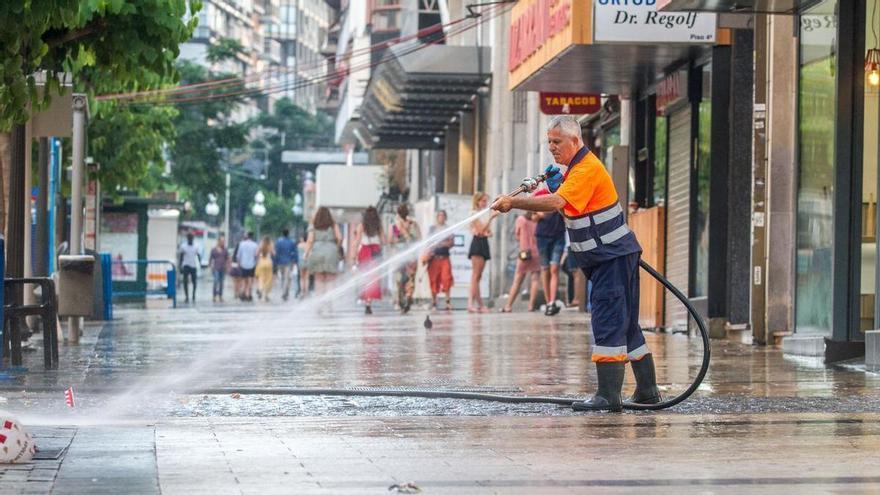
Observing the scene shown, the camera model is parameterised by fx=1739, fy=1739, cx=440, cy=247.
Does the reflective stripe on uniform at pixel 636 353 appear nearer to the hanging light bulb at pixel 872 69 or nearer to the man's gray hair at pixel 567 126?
the man's gray hair at pixel 567 126

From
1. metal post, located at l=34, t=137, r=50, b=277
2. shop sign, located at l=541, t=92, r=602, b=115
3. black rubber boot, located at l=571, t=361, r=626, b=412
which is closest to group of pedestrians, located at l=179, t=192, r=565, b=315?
shop sign, located at l=541, t=92, r=602, b=115

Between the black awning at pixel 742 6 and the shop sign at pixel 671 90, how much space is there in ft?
14.5

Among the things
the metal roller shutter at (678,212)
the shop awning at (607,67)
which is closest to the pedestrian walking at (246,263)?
the shop awning at (607,67)

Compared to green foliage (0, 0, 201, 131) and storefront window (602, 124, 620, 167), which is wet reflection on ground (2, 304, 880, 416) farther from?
storefront window (602, 124, 620, 167)

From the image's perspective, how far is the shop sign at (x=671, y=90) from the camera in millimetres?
19938

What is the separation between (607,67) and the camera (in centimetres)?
2103

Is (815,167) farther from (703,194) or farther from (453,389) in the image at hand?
(453,389)

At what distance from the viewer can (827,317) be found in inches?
596

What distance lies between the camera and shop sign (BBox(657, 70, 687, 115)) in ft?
65.4

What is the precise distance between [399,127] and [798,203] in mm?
29948

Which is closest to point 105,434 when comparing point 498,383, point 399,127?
point 498,383

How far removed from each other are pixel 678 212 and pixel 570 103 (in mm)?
5168

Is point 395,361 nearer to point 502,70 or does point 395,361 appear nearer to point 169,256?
point 502,70

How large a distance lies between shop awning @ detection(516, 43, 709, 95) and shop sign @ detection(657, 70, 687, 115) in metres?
0.16
